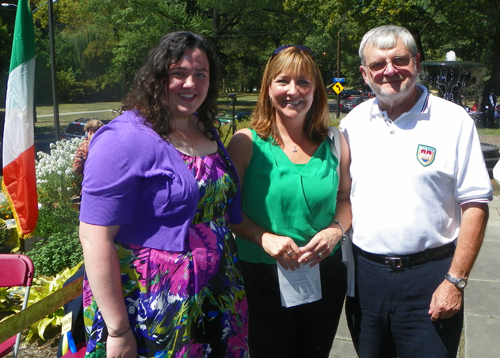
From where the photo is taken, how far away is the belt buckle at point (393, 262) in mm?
2158

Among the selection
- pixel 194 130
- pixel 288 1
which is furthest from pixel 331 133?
pixel 288 1

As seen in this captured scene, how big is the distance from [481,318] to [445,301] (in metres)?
2.11

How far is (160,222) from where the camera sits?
172 centimetres

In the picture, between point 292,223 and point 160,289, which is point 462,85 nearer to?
point 292,223

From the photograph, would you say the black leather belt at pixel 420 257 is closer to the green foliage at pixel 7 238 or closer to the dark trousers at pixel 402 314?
the dark trousers at pixel 402 314

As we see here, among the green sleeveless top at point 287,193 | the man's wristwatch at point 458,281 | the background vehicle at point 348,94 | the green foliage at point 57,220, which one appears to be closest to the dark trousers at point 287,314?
the green sleeveless top at point 287,193

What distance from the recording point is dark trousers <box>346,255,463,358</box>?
215cm

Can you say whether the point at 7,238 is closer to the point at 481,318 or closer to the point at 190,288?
the point at 190,288

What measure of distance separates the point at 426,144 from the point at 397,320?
0.83 meters

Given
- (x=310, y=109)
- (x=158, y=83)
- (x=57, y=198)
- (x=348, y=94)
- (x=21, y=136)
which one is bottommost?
(x=348, y=94)

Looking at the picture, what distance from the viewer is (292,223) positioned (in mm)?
2244

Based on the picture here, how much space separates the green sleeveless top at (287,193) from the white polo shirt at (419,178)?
165mm

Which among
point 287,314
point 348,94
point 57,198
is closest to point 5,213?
point 57,198

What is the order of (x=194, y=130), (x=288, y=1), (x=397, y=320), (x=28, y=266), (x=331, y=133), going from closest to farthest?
(x=194, y=130), (x=397, y=320), (x=331, y=133), (x=28, y=266), (x=288, y=1)
